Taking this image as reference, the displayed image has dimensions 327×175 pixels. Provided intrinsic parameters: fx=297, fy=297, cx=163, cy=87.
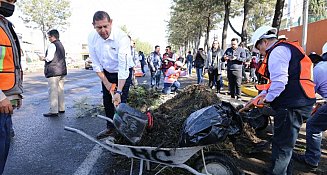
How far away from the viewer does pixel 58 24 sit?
38.6m

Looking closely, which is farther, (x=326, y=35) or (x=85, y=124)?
(x=326, y=35)

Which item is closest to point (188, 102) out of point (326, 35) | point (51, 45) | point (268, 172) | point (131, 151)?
point (268, 172)

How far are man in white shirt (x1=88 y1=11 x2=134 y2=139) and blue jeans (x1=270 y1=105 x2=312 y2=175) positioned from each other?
1874mm

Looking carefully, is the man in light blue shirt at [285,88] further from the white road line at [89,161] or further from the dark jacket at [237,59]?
the dark jacket at [237,59]

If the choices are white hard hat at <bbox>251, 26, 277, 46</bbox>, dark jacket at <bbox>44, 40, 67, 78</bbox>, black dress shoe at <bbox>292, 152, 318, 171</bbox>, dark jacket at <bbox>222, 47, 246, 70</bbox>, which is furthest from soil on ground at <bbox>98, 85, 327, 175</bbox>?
dark jacket at <bbox>222, 47, 246, 70</bbox>

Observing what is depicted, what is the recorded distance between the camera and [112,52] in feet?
13.9

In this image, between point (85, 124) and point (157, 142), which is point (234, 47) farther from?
point (157, 142)

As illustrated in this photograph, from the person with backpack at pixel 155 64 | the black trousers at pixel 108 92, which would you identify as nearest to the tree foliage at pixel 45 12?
the person with backpack at pixel 155 64

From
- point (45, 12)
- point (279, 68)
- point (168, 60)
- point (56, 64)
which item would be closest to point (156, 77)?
point (168, 60)

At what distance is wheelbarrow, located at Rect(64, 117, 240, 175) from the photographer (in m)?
2.83

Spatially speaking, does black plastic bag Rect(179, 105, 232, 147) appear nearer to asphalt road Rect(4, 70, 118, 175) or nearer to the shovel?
the shovel

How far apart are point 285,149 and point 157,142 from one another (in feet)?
4.49

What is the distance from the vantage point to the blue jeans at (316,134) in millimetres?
3895

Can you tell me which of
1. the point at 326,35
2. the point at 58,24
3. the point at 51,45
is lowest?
the point at 51,45
